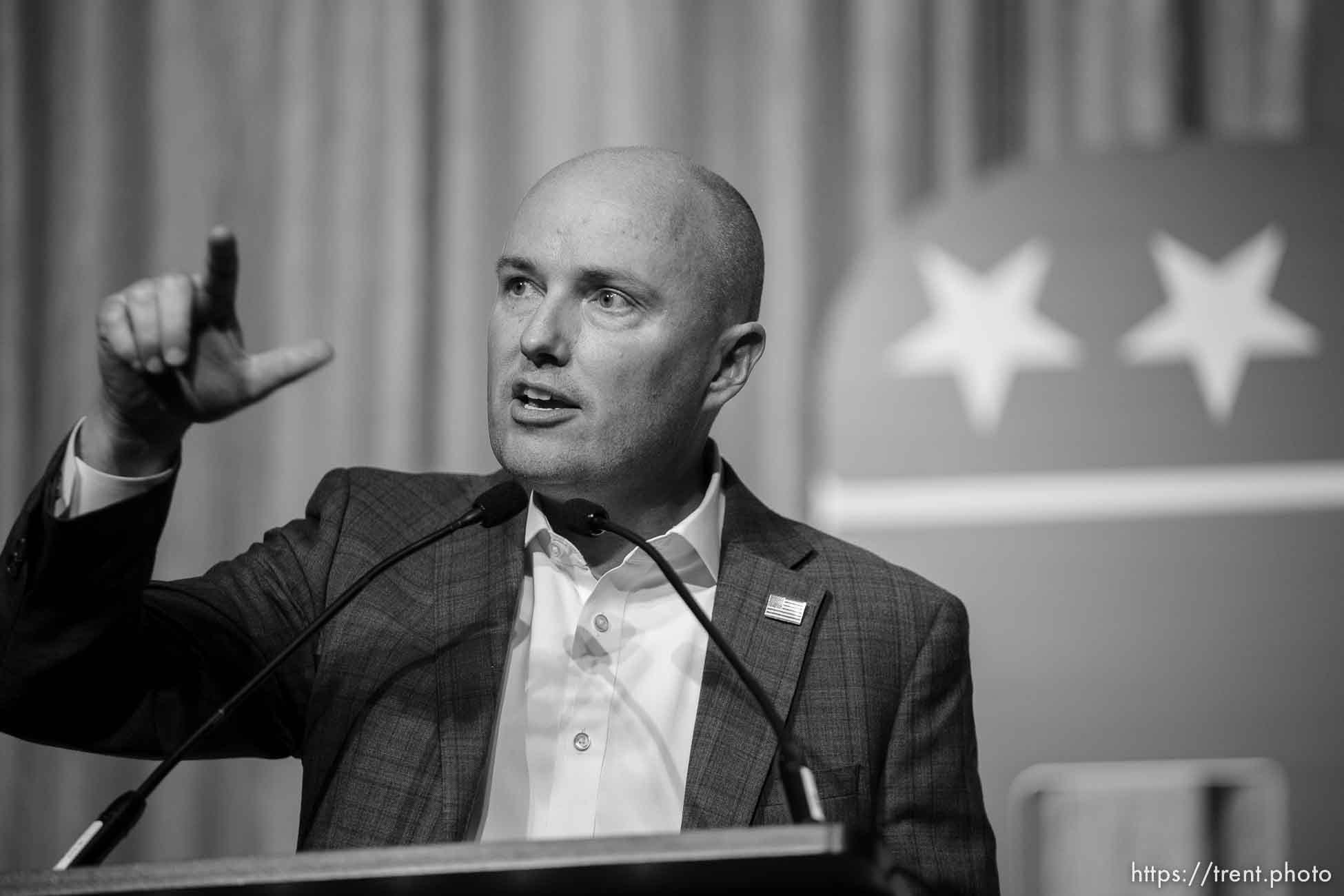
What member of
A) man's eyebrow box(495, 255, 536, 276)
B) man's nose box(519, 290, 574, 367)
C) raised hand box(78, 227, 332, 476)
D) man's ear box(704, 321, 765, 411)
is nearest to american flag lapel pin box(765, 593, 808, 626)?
man's ear box(704, 321, 765, 411)

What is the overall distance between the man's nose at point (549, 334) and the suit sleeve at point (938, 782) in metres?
0.58

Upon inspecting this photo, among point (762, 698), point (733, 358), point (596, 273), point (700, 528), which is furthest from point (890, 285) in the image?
point (762, 698)

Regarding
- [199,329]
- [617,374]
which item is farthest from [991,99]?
[199,329]

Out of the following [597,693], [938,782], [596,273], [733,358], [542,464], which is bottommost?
[938,782]

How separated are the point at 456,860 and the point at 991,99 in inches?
91.0

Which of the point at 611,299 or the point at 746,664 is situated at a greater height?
the point at 611,299

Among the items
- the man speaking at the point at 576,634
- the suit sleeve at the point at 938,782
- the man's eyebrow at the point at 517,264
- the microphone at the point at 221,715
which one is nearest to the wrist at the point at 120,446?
the man speaking at the point at 576,634

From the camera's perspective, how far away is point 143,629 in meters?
1.65

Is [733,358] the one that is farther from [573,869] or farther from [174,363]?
[573,869]

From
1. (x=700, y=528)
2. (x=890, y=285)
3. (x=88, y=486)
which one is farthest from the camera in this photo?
(x=890, y=285)

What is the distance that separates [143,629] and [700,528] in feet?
2.26

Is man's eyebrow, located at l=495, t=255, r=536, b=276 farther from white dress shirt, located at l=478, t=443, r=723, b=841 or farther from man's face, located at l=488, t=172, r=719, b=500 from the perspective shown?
white dress shirt, located at l=478, t=443, r=723, b=841

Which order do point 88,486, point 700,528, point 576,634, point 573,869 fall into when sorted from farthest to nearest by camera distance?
point 700,528 → point 576,634 → point 88,486 → point 573,869

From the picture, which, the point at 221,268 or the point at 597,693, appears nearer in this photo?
the point at 221,268
